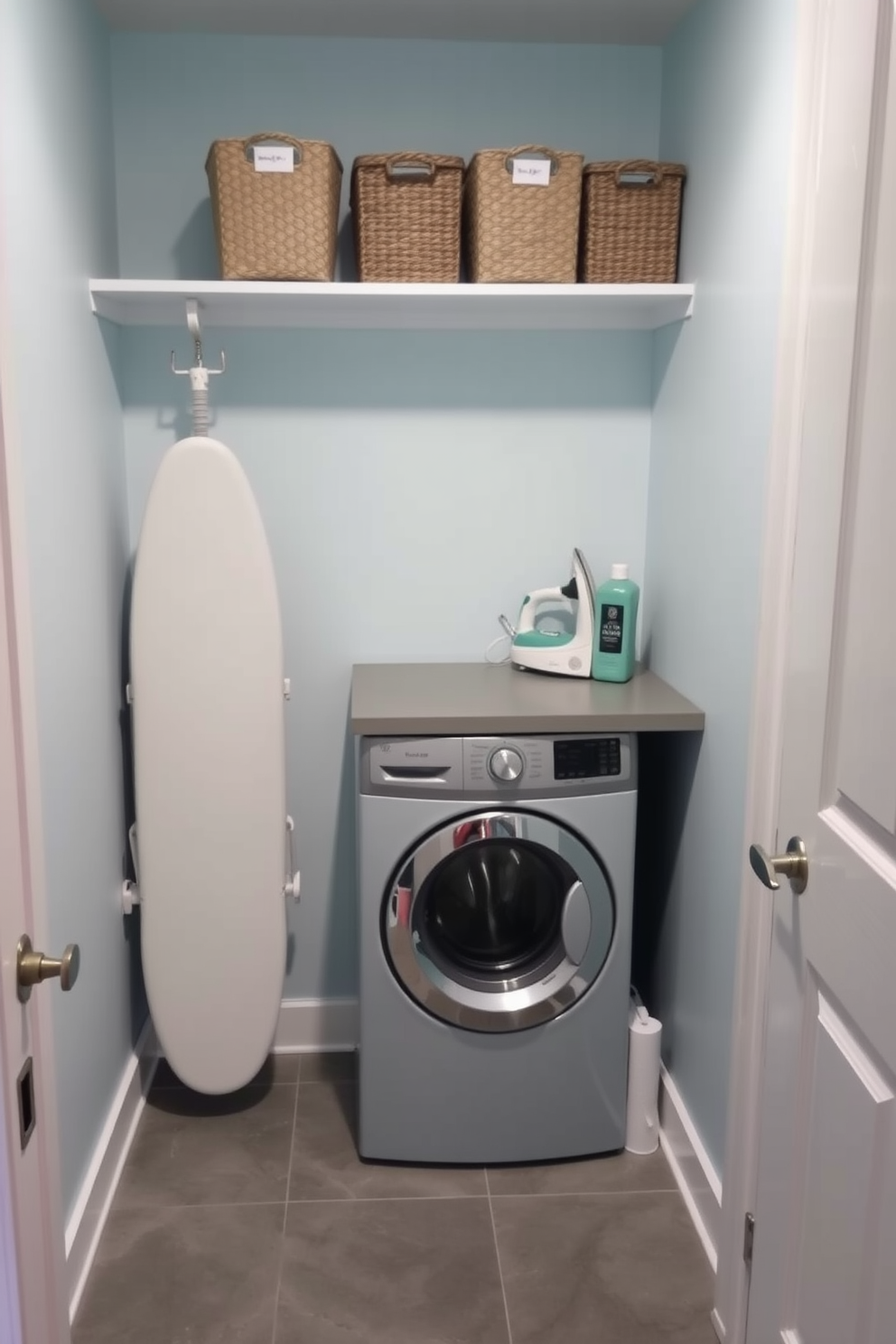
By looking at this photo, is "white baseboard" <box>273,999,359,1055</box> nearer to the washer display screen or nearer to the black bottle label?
the washer display screen

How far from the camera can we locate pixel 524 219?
2229 millimetres

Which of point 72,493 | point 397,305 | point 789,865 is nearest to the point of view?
point 789,865

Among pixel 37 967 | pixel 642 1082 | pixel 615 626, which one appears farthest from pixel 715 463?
pixel 37 967

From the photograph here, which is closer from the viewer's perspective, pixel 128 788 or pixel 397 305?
pixel 397 305

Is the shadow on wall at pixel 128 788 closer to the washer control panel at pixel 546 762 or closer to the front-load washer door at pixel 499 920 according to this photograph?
the front-load washer door at pixel 499 920

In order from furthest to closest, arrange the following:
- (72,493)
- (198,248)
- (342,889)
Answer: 1. (342,889)
2. (198,248)
3. (72,493)

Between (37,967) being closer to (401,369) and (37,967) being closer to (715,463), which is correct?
(715,463)

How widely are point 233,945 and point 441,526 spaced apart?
42.7 inches

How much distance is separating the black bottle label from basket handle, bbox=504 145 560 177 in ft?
3.00

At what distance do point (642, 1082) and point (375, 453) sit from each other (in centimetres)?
155

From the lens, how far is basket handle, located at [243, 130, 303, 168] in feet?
6.91

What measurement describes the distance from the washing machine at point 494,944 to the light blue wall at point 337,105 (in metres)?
1.31

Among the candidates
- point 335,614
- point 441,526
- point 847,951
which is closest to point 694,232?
point 441,526

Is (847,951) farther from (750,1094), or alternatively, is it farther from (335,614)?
(335,614)
